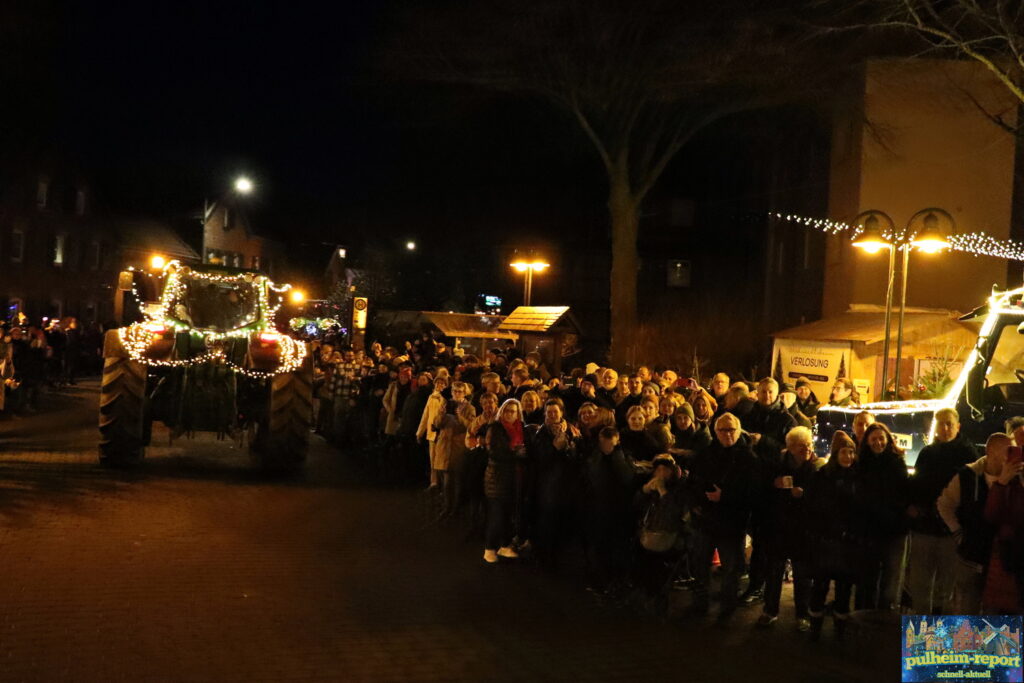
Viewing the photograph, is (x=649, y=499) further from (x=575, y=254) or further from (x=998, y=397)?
(x=575, y=254)

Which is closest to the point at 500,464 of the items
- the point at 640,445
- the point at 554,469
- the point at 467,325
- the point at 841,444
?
the point at 554,469

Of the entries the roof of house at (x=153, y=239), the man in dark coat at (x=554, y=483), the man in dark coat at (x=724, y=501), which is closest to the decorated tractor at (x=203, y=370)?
the man in dark coat at (x=554, y=483)

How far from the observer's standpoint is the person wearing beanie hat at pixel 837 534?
7812 mm

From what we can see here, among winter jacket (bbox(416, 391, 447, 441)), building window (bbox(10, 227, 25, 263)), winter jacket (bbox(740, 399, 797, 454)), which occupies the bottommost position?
winter jacket (bbox(416, 391, 447, 441))

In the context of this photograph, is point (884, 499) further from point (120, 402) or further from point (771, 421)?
point (120, 402)

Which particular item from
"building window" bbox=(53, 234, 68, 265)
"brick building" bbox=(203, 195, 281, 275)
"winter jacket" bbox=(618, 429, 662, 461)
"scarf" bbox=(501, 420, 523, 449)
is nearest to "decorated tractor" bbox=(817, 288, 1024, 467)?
"winter jacket" bbox=(618, 429, 662, 461)

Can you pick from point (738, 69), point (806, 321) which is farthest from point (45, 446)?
point (806, 321)

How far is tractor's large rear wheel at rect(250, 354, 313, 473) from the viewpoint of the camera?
15.0 meters

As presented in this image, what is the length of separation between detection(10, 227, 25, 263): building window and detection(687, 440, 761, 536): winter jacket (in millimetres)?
44016

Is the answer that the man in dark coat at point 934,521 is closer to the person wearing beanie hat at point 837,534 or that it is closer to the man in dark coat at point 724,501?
the person wearing beanie hat at point 837,534

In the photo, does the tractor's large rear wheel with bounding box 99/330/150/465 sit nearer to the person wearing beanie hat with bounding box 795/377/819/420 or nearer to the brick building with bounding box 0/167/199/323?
the person wearing beanie hat with bounding box 795/377/819/420

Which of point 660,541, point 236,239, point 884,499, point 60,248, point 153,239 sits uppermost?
point 236,239

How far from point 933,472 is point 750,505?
1344 mm

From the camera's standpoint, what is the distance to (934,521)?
7641 mm
